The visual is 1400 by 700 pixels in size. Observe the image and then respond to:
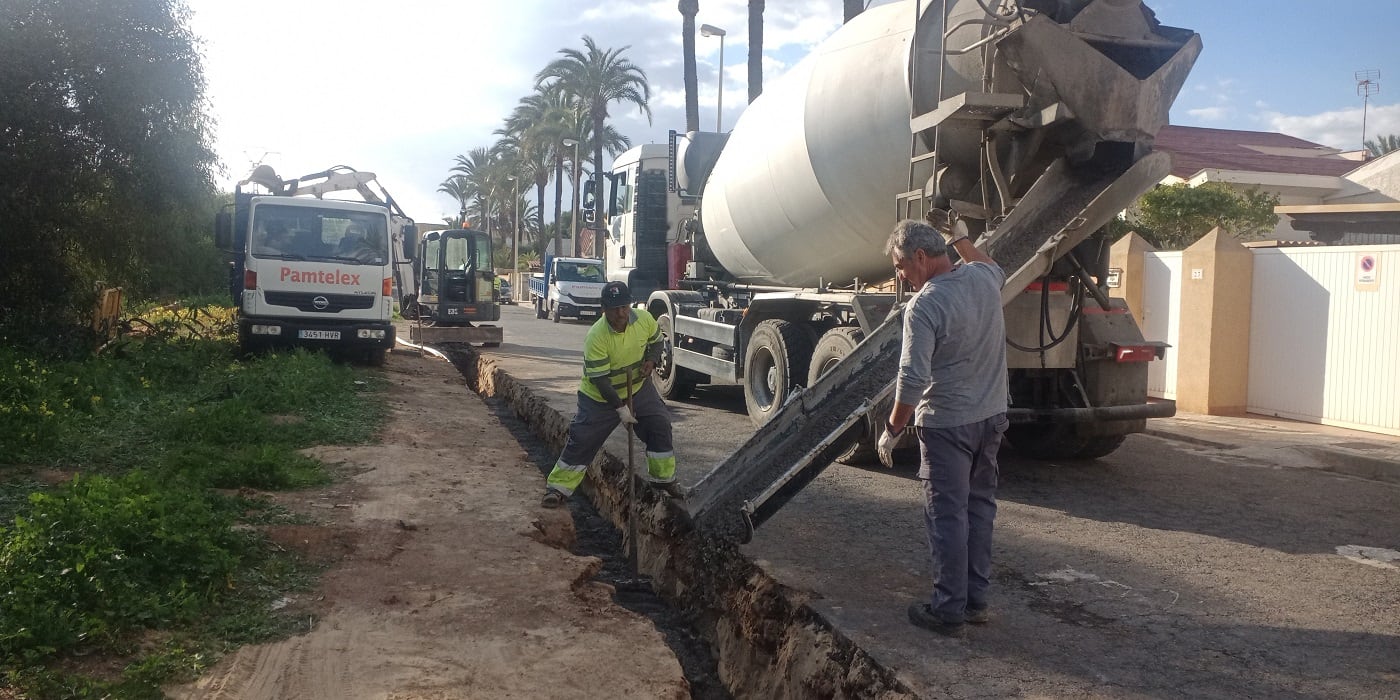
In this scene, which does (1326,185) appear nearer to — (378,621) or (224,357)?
(224,357)

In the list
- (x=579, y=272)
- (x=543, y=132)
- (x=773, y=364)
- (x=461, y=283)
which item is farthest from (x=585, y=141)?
(x=773, y=364)

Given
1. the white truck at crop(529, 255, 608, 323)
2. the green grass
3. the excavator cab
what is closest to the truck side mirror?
the green grass

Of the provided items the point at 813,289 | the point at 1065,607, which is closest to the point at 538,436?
the point at 813,289

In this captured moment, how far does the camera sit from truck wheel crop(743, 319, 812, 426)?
29.9ft

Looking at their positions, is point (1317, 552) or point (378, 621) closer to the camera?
point (378, 621)

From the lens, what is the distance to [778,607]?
4.96 m

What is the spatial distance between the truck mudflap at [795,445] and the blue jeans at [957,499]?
117 cm

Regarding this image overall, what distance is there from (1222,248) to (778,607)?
891cm

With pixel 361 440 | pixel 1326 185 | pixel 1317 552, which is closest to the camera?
pixel 1317 552

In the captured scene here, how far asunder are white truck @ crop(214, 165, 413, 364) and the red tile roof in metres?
19.2

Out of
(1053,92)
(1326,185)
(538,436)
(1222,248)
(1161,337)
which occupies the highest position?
(1326,185)

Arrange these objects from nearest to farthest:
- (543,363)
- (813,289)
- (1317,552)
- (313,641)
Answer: (313,641), (1317,552), (813,289), (543,363)

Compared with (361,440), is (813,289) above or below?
above

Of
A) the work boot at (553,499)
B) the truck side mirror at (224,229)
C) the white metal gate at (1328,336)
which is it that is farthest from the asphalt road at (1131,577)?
the truck side mirror at (224,229)
